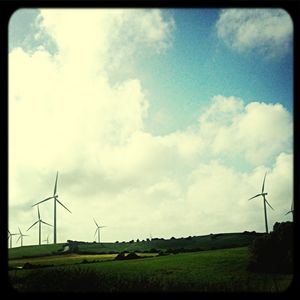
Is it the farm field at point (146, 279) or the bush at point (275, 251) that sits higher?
the bush at point (275, 251)

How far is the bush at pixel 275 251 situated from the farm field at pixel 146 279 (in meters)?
0.09

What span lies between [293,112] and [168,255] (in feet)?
11.2

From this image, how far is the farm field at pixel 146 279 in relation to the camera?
3781mm

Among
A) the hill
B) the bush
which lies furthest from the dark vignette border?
the hill

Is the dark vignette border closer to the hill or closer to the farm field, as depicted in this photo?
the farm field

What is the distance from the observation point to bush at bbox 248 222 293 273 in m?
3.78

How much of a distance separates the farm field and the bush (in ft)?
0.31

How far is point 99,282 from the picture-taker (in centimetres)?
409
